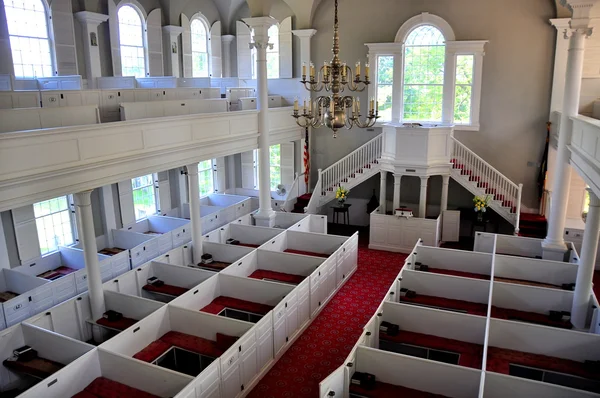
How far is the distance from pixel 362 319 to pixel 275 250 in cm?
331

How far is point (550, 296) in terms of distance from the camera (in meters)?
10.0

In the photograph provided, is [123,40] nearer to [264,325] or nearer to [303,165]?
[303,165]

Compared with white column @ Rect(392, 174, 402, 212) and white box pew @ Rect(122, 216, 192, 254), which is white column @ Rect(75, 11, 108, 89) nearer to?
white box pew @ Rect(122, 216, 192, 254)

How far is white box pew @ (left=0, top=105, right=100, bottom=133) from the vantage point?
8797mm

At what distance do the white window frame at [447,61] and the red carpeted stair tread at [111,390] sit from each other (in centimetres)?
1332

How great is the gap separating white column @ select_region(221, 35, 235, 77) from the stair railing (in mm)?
6491

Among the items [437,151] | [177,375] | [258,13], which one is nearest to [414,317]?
[177,375]

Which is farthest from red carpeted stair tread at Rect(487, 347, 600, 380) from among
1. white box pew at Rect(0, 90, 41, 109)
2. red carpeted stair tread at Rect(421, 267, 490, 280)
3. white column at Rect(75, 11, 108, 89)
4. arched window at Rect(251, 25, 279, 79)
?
arched window at Rect(251, 25, 279, 79)

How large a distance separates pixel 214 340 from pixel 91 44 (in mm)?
10440

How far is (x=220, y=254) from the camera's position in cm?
1341

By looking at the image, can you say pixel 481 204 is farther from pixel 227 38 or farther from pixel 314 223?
pixel 227 38

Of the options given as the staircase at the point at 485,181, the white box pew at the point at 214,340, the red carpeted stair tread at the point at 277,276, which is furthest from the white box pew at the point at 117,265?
the staircase at the point at 485,181

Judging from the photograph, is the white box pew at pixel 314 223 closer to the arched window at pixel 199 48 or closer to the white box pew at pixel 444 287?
the white box pew at pixel 444 287

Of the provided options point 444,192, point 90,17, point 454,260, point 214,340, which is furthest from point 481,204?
point 90,17
